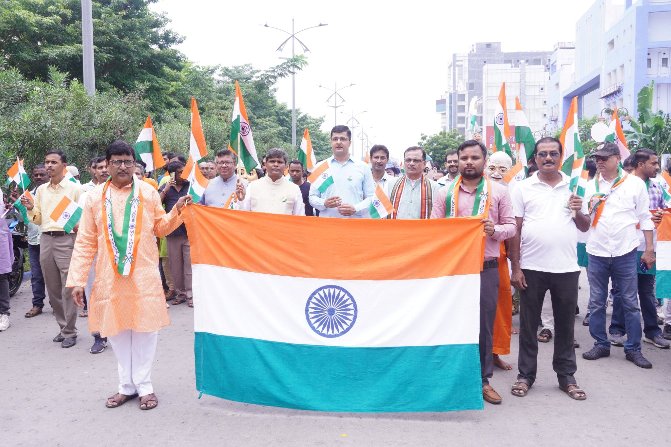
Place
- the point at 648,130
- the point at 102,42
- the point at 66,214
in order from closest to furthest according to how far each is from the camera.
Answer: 1. the point at 66,214
2. the point at 102,42
3. the point at 648,130

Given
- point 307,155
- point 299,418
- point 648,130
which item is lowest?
point 299,418

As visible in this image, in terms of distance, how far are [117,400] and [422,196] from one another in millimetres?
3287

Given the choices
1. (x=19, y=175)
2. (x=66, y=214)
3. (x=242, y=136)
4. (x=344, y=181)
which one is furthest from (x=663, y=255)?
(x=19, y=175)

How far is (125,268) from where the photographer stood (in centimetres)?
485

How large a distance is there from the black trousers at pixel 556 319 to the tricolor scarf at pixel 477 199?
0.68 meters

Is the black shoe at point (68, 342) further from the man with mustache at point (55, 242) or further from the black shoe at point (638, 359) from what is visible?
the black shoe at point (638, 359)

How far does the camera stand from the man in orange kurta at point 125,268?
4867 millimetres

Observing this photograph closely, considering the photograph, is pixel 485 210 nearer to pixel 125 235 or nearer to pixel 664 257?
pixel 664 257

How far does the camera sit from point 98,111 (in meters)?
13.0

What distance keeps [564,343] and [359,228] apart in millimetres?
1907

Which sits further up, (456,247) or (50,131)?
(50,131)

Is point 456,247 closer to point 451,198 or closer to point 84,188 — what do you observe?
point 451,198

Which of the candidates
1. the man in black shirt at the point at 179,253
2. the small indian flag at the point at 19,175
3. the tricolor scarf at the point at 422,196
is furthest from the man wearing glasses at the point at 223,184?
the tricolor scarf at the point at 422,196

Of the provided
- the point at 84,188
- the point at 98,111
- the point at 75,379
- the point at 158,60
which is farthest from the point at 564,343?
the point at 158,60
